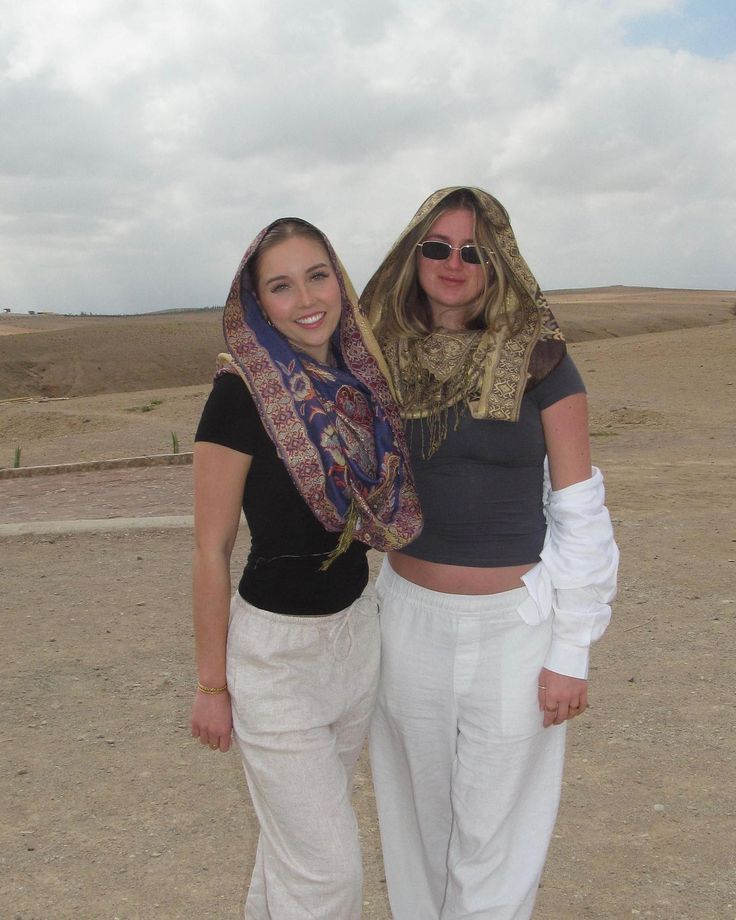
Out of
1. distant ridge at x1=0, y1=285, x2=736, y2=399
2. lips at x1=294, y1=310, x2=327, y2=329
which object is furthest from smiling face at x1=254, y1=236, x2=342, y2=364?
distant ridge at x1=0, y1=285, x2=736, y2=399

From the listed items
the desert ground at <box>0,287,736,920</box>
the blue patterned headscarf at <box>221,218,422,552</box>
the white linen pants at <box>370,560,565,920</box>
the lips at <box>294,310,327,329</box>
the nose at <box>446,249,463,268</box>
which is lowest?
the desert ground at <box>0,287,736,920</box>

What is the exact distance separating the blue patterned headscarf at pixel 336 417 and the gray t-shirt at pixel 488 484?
11cm

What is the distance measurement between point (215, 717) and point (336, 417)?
0.75 m

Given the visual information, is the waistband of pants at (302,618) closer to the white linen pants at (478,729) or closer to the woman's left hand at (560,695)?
the white linen pants at (478,729)

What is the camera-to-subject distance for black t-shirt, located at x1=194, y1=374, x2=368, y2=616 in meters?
2.16

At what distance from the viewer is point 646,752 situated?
12.5ft

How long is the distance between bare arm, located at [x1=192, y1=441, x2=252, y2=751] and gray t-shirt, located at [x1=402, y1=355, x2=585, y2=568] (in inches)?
19.5

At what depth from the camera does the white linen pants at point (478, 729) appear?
2.34m

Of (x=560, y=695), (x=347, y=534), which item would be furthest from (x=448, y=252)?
(x=560, y=695)

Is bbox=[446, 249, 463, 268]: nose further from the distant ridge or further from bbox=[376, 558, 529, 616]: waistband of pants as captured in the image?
the distant ridge

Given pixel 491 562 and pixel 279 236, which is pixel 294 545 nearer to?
pixel 491 562

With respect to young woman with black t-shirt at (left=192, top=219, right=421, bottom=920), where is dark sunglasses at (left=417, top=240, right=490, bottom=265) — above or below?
above

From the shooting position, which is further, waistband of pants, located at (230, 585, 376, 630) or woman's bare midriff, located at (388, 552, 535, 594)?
woman's bare midriff, located at (388, 552, 535, 594)

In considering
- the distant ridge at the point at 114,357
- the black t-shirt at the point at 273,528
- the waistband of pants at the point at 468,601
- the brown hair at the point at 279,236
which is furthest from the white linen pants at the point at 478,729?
the distant ridge at the point at 114,357
